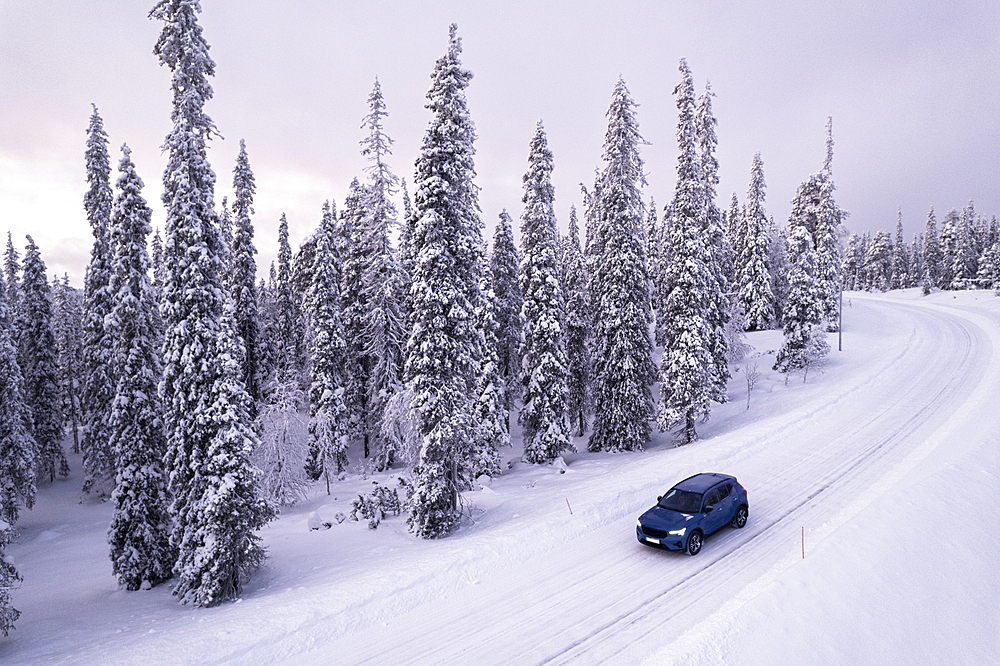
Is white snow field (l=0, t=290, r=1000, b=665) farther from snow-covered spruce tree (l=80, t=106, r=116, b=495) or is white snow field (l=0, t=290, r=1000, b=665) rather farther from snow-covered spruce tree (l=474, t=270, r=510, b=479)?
snow-covered spruce tree (l=80, t=106, r=116, b=495)

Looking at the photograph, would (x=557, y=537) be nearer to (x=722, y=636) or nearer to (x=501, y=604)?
(x=501, y=604)

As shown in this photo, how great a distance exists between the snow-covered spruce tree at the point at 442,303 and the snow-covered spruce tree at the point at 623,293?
527 inches

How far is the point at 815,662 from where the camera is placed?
10.1 metres

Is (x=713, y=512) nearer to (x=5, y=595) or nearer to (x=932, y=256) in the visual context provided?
(x=5, y=595)

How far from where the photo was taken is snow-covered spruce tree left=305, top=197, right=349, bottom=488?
32438mm

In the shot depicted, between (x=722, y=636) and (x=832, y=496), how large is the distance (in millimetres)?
9901

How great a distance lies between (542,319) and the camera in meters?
29.8

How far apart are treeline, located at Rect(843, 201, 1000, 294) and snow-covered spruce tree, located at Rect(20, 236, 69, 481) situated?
333ft

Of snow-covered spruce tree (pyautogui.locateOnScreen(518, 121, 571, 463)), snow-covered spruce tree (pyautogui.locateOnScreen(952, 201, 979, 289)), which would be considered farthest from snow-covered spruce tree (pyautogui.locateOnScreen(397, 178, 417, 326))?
snow-covered spruce tree (pyautogui.locateOnScreen(952, 201, 979, 289))

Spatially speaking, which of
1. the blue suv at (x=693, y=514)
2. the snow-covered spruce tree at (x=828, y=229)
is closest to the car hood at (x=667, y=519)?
the blue suv at (x=693, y=514)

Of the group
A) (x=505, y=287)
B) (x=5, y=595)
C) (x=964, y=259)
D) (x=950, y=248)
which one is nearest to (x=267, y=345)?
(x=505, y=287)

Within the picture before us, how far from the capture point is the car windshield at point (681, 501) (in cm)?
1486

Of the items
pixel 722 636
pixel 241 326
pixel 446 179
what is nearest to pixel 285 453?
pixel 241 326

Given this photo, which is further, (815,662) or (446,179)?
(446,179)
